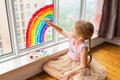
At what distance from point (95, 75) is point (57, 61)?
475 mm

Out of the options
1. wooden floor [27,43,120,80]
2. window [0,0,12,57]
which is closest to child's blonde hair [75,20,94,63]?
wooden floor [27,43,120,80]

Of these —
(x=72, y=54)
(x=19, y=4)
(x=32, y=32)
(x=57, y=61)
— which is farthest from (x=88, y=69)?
(x=19, y=4)

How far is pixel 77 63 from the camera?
1782mm

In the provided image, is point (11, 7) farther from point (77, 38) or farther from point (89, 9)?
point (89, 9)

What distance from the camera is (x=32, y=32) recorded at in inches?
74.9

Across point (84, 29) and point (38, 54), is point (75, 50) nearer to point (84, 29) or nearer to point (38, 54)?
point (84, 29)

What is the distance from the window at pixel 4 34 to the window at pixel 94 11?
133cm

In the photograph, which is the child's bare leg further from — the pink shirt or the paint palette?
the pink shirt

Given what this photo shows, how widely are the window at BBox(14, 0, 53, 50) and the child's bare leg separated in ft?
1.18

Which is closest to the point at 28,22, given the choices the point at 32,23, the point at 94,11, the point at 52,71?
the point at 32,23

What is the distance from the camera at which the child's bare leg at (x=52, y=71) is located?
5.63 feet

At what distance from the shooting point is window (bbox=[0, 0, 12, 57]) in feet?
5.23

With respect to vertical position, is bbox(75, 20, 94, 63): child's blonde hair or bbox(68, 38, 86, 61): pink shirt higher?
Result: bbox(75, 20, 94, 63): child's blonde hair

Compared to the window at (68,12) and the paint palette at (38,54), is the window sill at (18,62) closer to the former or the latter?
the paint palette at (38,54)
